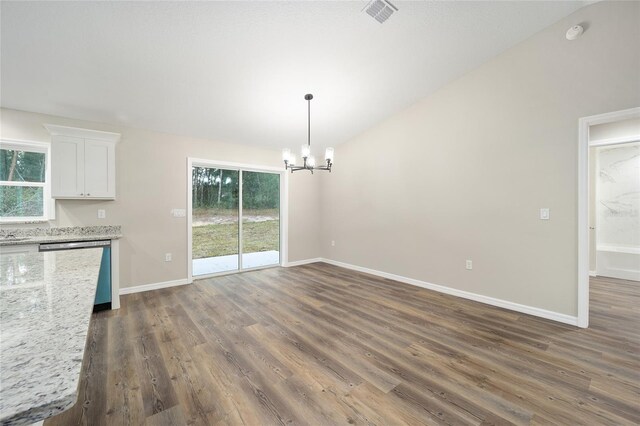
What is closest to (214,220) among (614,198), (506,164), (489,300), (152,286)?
(152,286)

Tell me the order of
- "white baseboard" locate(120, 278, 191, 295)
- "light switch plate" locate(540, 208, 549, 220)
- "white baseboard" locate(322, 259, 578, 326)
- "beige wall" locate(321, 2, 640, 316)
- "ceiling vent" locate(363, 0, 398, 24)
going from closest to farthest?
"ceiling vent" locate(363, 0, 398, 24) → "beige wall" locate(321, 2, 640, 316) → "white baseboard" locate(322, 259, 578, 326) → "light switch plate" locate(540, 208, 549, 220) → "white baseboard" locate(120, 278, 191, 295)

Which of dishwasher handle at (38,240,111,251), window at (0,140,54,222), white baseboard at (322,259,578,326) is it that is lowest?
white baseboard at (322,259,578,326)

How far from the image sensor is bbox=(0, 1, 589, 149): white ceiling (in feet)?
8.39

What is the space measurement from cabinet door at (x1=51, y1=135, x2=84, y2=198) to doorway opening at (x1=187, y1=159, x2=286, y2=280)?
1.44 meters

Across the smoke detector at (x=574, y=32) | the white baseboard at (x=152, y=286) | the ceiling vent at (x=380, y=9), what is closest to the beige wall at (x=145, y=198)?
the white baseboard at (x=152, y=286)

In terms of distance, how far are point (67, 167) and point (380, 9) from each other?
4.25 metres

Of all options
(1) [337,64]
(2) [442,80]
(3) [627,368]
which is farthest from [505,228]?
(1) [337,64]

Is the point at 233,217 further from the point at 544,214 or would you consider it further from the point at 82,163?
the point at 544,214

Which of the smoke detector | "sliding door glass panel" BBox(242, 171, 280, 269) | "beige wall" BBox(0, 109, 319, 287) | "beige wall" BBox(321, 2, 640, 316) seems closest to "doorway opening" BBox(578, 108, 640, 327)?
"beige wall" BBox(321, 2, 640, 316)

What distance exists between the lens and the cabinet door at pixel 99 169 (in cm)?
362

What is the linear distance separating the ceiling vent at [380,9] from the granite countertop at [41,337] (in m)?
3.23

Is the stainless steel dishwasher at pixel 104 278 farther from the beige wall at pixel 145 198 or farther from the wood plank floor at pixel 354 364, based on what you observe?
the beige wall at pixel 145 198

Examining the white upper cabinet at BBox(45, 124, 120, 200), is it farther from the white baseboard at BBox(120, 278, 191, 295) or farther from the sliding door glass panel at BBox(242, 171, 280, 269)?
the sliding door glass panel at BBox(242, 171, 280, 269)

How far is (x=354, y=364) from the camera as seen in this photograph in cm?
233
